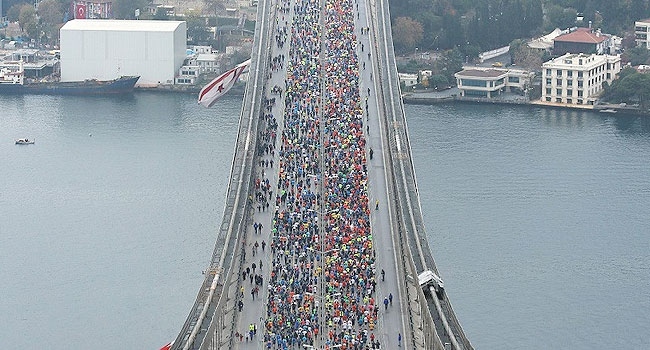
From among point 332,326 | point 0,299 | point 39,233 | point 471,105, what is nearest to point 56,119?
point 471,105

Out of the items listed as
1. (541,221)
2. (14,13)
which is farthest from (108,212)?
(14,13)

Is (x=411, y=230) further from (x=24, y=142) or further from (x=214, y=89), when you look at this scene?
(x=24, y=142)

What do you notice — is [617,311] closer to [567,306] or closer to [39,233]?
[567,306]

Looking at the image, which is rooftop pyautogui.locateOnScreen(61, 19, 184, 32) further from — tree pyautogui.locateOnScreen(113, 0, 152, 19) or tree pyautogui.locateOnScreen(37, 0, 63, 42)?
tree pyautogui.locateOnScreen(37, 0, 63, 42)

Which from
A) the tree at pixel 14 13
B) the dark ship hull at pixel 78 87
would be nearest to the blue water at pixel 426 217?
the dark ship hull at pixel 78 87

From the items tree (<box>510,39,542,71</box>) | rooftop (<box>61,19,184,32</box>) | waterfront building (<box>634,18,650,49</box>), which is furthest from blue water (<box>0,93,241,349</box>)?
waterfront building (<box>634,18,650,49</box>)
